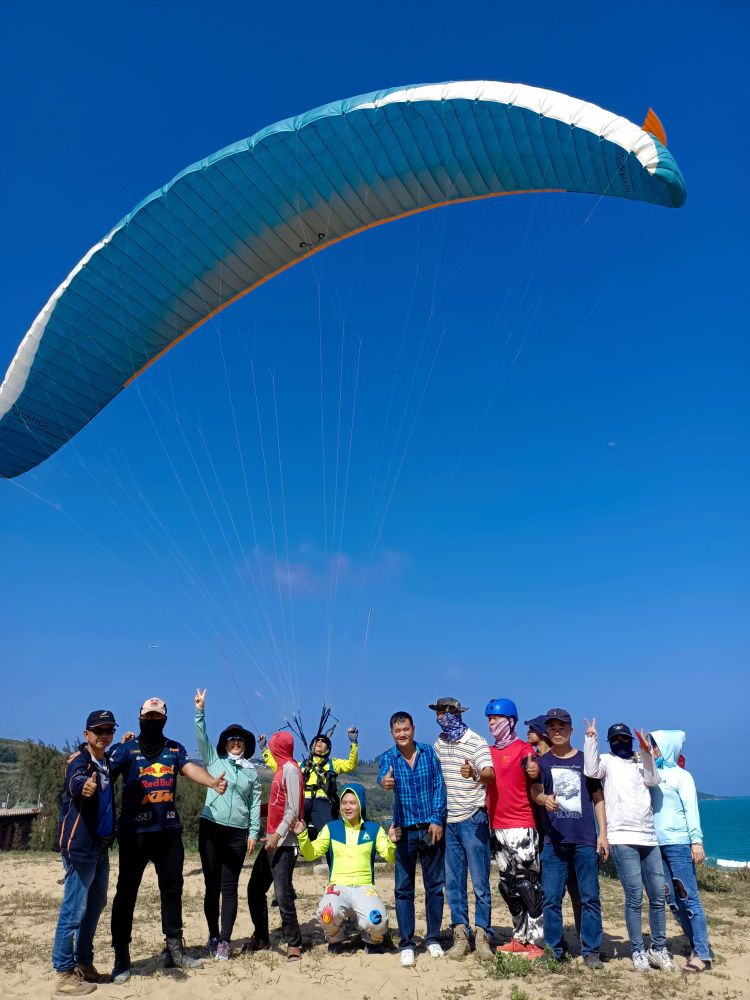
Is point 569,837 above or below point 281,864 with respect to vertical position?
above

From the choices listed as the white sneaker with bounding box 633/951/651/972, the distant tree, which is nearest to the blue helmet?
the white sneaker with bounding box 633/951/651/972

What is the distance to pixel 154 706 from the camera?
4.76 meters

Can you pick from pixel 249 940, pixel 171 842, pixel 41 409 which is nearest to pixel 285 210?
pixel 41 409

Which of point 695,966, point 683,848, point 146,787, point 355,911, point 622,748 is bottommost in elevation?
point 695,966

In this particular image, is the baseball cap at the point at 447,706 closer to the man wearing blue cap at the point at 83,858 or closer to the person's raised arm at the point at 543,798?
the person's raised arm at the point at 543,798

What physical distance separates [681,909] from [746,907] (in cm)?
350

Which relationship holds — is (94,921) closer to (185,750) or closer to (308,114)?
(185,750)

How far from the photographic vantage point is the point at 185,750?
16.0 feet

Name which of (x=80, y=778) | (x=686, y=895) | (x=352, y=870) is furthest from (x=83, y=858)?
(x=686, y=895)

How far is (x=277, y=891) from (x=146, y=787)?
1.22m

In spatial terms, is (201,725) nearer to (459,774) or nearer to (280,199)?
(459,774)

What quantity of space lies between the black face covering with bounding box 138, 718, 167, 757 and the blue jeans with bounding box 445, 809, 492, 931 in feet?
6.71

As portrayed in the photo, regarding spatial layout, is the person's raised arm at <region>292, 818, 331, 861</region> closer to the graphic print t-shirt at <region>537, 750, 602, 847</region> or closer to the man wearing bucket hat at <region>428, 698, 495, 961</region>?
the man wearing bucket hat at <region>428, 698, 495, 961</region>

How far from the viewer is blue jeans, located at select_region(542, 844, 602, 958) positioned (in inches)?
183
